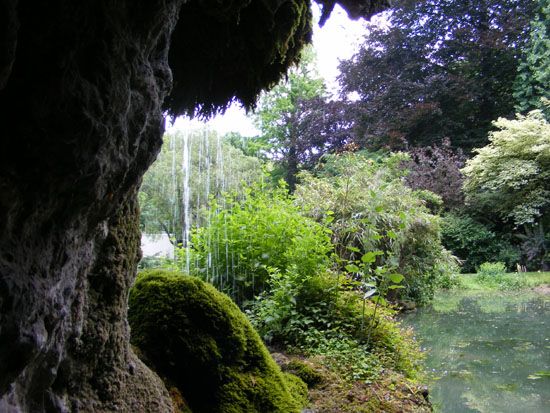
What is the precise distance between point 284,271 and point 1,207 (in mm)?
4226

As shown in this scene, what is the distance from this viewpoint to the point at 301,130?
2289 centimetres

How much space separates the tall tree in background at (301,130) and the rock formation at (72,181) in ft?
66.1

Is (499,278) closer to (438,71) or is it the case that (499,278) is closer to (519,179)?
(519,179)

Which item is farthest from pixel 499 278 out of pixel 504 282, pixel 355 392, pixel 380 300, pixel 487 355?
pixel 355 392

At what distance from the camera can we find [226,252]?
17.1 feet

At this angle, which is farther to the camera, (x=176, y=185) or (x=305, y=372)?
(x=176, y=185)

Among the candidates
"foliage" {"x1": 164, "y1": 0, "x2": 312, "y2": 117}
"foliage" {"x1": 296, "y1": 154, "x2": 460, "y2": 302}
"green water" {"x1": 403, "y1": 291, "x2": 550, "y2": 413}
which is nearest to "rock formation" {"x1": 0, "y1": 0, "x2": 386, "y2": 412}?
"foliage" {"x1": 164, "y1": 0, "x2": 312, "y2": 117}

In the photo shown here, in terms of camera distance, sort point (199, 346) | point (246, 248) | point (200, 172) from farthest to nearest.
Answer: point (200, 172), point (246, 248), point (199, 346)

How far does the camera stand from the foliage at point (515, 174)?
57.9 ft

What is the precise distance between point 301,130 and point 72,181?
22.1 m

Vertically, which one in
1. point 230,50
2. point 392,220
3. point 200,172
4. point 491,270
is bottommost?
point 491,270

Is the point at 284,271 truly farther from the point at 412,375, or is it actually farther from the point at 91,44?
the point at 91,44

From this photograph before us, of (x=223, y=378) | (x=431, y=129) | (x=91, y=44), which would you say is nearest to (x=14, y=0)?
(x=91, y=44)

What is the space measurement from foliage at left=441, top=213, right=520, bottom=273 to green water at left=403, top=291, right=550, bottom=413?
8155 millimetres
